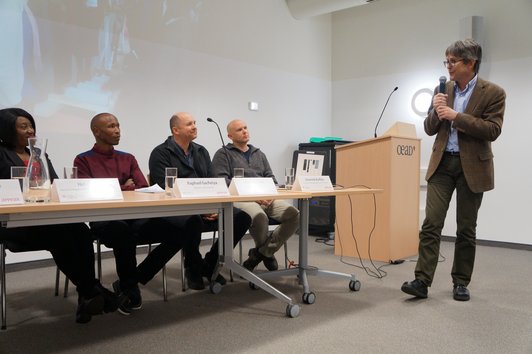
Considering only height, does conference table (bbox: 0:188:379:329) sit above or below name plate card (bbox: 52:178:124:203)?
below

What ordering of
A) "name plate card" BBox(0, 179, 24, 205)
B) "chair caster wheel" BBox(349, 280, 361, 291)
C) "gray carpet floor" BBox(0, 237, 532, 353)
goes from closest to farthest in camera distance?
"name plate card" BBox(0, 179, 24, 205) → "gray carpet floor" BBox(0, 237, 532, 353) → "chair caster wheel" BBox(349, 280, 361, 291)

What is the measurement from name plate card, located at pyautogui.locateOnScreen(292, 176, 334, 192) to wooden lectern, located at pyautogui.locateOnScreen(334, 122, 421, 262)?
4.06 feet

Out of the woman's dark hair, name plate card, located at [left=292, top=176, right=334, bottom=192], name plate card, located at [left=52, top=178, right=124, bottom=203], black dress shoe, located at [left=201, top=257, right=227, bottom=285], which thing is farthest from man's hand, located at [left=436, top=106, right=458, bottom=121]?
the woman's dark hair

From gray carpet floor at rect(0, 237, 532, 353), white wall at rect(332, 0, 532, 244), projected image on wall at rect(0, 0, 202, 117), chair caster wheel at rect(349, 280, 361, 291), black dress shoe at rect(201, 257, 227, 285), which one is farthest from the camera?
white wall at rect(332, 0, 532, 244)

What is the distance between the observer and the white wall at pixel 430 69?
4.20 metres

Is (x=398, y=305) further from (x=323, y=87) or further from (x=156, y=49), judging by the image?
(x=323, y=87)

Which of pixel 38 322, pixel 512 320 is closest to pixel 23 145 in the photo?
pixel 38 322

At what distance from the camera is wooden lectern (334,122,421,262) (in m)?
3.49

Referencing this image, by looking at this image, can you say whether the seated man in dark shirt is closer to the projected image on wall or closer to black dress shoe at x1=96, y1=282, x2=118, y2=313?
black dress shoe at x1=96, y1=282, x2=118, y2=313

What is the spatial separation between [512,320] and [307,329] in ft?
3.33

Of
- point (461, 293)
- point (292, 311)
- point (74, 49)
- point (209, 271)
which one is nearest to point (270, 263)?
point (209, 271)

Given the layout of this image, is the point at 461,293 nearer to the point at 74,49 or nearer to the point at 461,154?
the point at 461,154

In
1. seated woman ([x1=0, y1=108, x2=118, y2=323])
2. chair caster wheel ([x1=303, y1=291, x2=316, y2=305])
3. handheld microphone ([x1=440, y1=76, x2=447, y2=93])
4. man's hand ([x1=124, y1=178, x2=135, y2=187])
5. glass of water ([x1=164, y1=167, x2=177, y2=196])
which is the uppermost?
handheld microphone ([x1=440, y1=76, x2=447, y2=93])

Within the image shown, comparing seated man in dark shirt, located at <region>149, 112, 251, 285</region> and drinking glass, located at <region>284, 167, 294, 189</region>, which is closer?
drinking glass, located at <region>284, 167, 294, 189</region>
